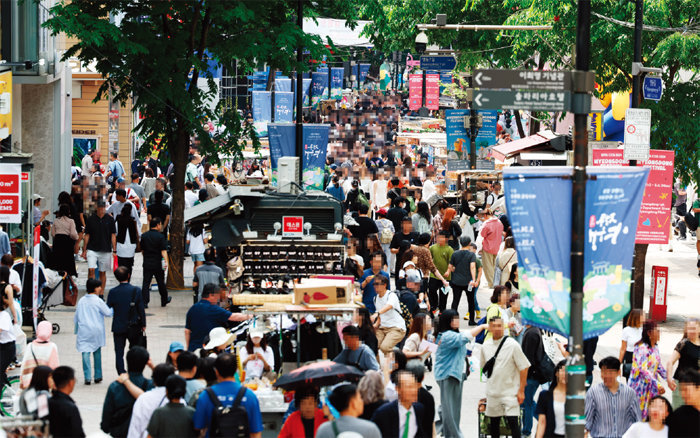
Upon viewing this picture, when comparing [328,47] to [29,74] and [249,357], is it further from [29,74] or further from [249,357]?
[249,357]

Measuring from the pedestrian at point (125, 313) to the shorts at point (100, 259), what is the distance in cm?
682

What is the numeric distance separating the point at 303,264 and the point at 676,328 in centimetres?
714

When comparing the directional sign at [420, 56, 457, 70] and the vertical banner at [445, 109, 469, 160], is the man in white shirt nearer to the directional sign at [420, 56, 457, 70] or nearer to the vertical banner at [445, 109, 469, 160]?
the vertical banner at [445, 109, 469, 160]

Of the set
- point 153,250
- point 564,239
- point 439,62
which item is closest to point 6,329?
point 153,250

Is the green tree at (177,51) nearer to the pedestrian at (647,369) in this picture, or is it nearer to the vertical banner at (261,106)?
the pedestrian at (647,369)

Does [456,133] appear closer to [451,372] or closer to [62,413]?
[451,372]

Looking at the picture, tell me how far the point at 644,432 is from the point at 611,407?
0.92 metres

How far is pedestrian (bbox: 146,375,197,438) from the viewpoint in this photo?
32.7 feet

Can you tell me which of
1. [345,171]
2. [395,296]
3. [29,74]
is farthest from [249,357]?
[345,171]

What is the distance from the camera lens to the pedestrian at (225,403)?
10156 mm

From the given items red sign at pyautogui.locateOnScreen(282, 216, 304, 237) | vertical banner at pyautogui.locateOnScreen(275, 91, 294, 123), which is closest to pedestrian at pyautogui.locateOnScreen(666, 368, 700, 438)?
red sign at pyautogui.locateOnScreen(282, 216, 304, 237)

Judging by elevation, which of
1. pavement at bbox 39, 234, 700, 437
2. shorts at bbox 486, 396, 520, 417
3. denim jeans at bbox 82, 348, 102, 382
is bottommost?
pavement at bbox 39, 234, 700, 437

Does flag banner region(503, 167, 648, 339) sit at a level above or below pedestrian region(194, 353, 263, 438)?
above

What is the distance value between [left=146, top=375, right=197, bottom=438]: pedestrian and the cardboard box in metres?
3.80
